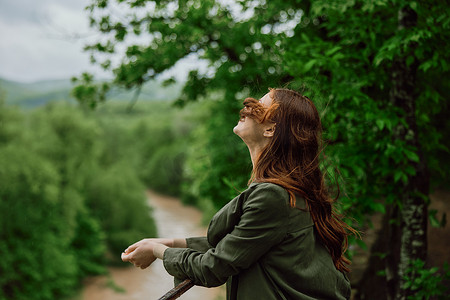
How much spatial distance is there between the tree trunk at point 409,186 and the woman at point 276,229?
8.87 ft

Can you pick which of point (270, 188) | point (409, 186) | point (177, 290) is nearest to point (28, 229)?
point (409, 186)

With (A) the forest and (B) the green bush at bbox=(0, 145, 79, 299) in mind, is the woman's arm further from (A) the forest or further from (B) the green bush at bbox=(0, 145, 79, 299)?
(B) the green bush at bbox=(0, 145, 79, 299)

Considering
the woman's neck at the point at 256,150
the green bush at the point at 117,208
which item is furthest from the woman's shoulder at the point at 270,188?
the green bush at the point at 117,208

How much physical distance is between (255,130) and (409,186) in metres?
3.06

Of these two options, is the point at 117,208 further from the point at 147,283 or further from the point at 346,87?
the point at 346,87

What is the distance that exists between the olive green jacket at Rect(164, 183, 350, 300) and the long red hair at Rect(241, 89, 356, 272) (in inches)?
2.9

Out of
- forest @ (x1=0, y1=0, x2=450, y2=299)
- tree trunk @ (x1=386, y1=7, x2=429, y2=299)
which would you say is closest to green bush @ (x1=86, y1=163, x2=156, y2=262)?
forest @ (x1=0, y1=0, x2=450, y2=299)

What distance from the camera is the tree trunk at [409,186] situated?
14.0 ft

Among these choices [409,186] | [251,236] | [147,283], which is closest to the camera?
[251,236]

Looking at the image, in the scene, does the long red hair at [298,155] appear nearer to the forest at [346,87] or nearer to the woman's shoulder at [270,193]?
the woman's shoulder at [270,193]

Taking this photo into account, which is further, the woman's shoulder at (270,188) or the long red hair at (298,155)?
the long red hair at (298,155)

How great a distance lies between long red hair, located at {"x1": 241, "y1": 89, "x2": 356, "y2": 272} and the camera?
1.80 metres

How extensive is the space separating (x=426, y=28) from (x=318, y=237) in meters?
2.77

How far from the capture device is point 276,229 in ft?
5.42
